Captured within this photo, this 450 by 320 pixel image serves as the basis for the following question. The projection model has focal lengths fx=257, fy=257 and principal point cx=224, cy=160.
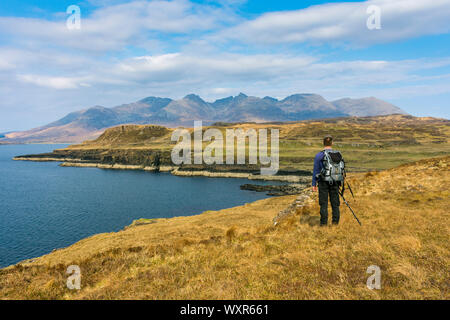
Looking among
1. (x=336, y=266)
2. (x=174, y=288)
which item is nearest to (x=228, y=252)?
(x=174, y=288)

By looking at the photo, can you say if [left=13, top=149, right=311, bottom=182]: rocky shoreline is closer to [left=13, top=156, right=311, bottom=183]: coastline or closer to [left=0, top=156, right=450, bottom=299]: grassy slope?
[left=13, top=156, right=311, bottom=183]: coastline

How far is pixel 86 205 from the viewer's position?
235 ft

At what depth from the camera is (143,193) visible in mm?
89250

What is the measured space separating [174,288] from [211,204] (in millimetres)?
66689

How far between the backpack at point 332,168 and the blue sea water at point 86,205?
4478 cm

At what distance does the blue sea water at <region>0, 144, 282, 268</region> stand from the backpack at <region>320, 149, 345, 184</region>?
1763 inches

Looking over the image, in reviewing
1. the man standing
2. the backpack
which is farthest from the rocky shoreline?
the backpack

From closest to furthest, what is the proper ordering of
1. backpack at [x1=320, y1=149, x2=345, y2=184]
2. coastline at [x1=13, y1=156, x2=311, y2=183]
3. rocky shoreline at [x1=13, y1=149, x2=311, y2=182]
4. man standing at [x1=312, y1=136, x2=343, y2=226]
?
1. backpack at [x1=320, y1=149, x2=345, y2=184]
2. man standing at [x1=312, y1=136, x2=343, y2=226]
3. coastline at [x1=13, y1=156, x2=311, y2=183]
4. rocky shoreline at [x1=13, y1=149, x2=311, y2=182]

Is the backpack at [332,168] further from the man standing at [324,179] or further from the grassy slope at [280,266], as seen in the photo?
the grassy slope at [280,266]

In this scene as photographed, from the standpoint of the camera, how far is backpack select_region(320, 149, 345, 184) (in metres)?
11.1

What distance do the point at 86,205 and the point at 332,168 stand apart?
248 ft

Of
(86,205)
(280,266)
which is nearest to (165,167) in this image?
(86,205)

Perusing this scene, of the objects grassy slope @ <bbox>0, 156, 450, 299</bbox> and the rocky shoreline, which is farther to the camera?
the rocky shoreline
